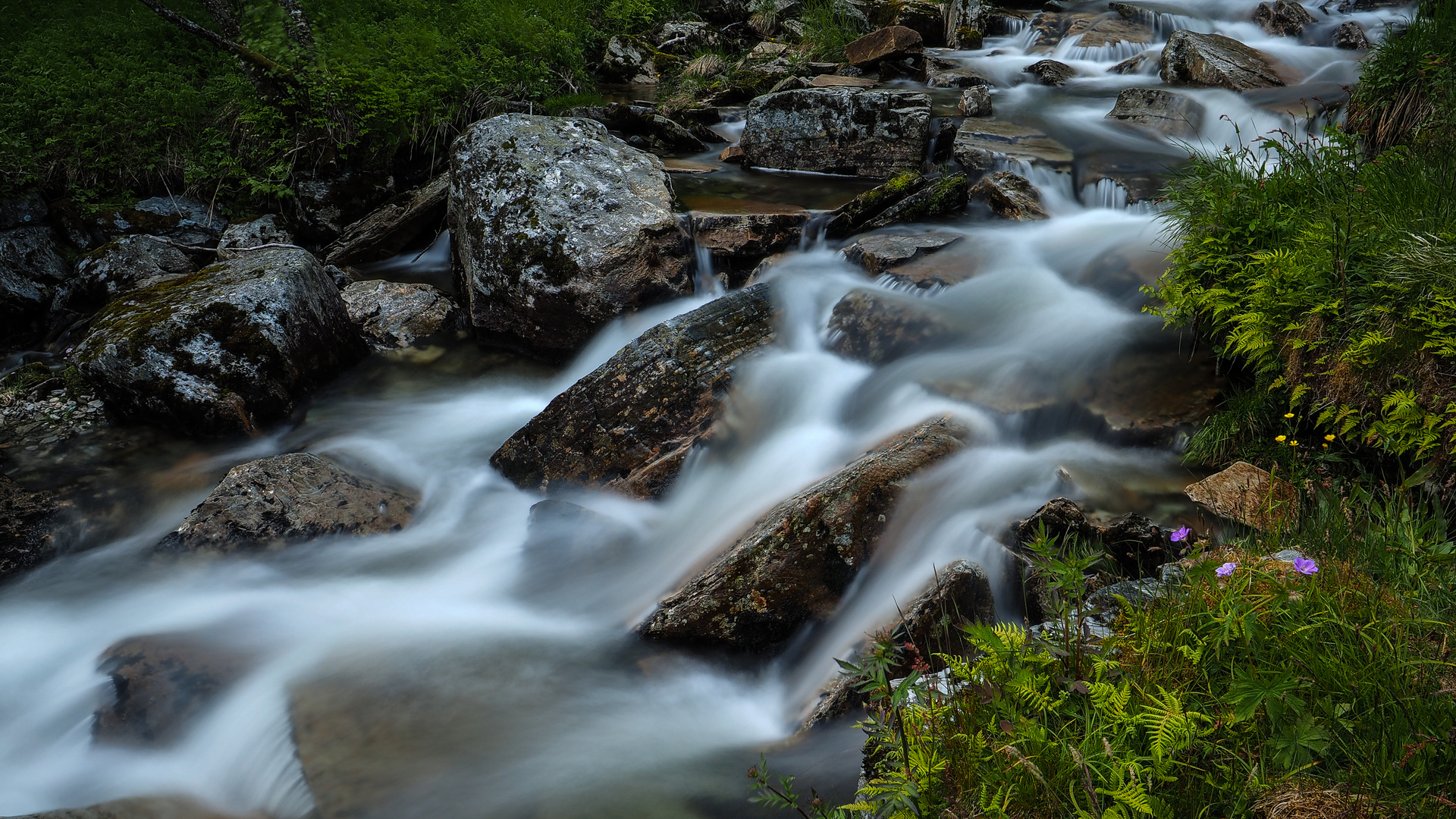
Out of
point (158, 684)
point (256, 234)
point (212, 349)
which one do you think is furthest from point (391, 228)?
point (158, 684)

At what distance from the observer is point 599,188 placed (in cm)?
735

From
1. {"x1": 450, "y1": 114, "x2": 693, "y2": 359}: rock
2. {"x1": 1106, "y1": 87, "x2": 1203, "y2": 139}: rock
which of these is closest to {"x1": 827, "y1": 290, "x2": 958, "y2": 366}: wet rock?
{"x1": 450, "y1": 114, "x2": 693, "y2": 359}: rock

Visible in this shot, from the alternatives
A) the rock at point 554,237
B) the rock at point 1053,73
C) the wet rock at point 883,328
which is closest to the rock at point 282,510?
the rock at point 554,237

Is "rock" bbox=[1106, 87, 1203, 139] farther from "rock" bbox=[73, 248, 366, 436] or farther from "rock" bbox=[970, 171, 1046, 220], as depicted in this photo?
"rock" bbox=[73, 248, 366, 436]

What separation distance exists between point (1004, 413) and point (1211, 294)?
1340 mm

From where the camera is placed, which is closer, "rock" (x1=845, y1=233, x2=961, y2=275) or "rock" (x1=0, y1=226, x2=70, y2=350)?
"rock" (x1=845, y1=233, x2=961, y2=275)

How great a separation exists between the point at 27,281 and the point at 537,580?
793cm

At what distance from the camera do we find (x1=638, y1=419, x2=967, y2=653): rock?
3.86m

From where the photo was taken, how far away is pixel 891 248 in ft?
23.5

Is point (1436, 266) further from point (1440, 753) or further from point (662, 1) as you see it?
point (662, 1)

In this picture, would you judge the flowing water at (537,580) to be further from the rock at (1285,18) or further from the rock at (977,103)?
the rock at (1285,18)

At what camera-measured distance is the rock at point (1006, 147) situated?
336 inches

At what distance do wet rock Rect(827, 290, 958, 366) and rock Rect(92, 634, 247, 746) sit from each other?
4.52 metres

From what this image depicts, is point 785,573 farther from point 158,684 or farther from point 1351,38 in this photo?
point 1351,38
